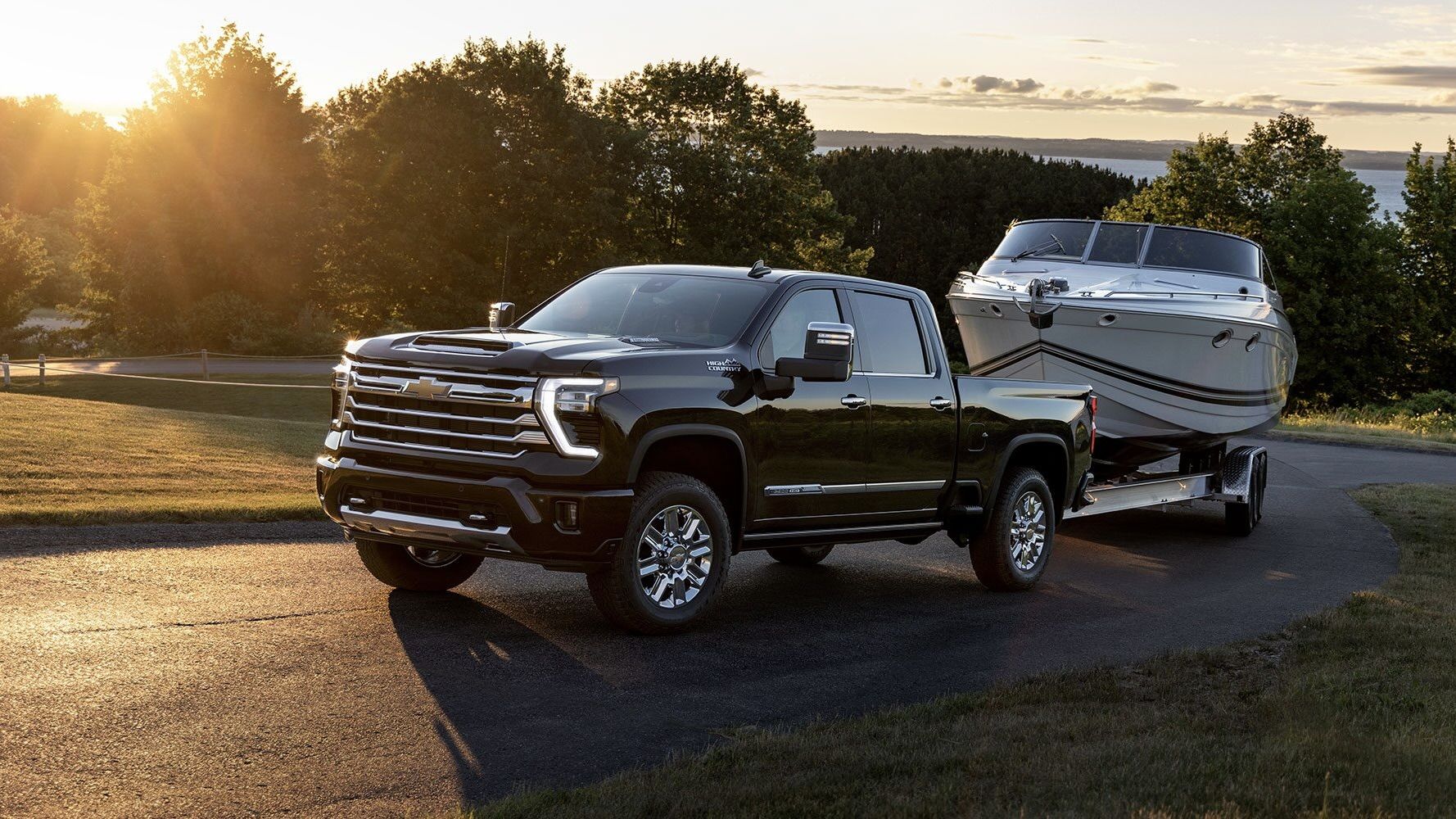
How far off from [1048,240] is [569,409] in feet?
32.7

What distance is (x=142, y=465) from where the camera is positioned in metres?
15.1

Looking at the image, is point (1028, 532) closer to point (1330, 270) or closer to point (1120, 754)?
point (1120, 754)

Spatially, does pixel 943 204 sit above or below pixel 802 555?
above

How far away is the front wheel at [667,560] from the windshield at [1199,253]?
8878mm

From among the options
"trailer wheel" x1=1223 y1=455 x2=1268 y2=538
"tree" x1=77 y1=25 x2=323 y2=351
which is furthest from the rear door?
"tree" x1=77 y1=25 x2=323 y2=351

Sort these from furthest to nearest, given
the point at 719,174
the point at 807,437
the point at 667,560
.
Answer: the point at 719,174, the point at 807,437, the point at 667,560

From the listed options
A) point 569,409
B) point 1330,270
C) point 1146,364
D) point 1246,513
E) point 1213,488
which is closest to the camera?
point 569,409

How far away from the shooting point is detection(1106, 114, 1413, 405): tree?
63.4 m

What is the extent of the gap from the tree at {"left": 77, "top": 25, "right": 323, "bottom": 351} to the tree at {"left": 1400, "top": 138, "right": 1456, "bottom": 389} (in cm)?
4923


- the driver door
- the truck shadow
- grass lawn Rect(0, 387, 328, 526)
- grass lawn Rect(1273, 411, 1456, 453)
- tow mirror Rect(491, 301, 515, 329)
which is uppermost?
tow mirror Rect(491, 301, 515, 329)

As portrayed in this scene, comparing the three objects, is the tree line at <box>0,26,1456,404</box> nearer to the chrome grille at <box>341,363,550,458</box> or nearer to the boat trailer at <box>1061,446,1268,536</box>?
the boat trailer at <box>1061,446,1268,536</box>

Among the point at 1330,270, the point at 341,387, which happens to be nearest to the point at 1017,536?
the point at 341,387

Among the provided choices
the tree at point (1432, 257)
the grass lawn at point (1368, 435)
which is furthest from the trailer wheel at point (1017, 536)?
the tree at point (1432, 257)

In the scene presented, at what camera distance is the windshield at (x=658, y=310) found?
8.98m
